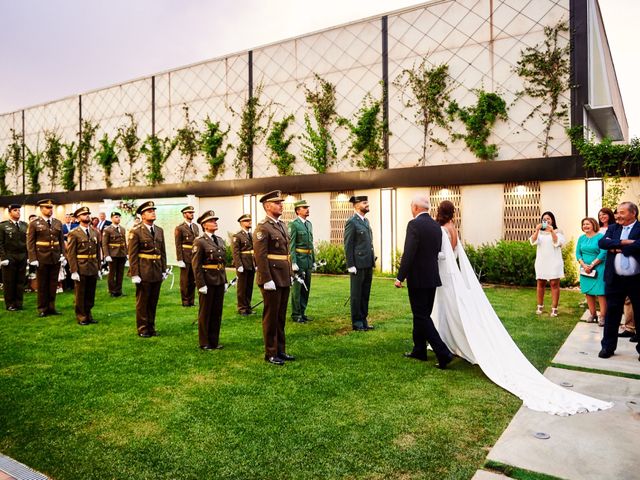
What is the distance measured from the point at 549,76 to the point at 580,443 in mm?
11790

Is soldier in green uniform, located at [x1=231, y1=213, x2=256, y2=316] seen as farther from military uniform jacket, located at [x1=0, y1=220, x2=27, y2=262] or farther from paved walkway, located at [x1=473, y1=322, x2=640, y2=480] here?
paved walkway, located at [x1=473, y1=322, x2=640, y2=480]

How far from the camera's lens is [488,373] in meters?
4.80

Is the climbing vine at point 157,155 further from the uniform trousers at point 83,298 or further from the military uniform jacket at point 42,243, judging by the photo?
the uniform trousers at point 83,298

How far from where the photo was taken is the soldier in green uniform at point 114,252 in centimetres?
1132

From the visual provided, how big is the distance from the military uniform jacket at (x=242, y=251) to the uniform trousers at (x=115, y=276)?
4153 mm

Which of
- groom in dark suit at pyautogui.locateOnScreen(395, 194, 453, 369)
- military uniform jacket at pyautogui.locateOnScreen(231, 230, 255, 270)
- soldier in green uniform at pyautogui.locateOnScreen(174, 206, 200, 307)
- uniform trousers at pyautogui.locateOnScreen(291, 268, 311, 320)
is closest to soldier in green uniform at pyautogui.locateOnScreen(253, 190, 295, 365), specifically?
groom in dark suit at pyautogui.locateOnScreen(395, 194, 453, 369)

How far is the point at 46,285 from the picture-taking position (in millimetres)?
8883

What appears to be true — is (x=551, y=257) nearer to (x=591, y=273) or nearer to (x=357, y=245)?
(x=591, y=273)

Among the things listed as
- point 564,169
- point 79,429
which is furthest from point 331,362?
point 564,169

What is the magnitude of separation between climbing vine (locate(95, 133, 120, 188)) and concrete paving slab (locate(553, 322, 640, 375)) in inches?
850

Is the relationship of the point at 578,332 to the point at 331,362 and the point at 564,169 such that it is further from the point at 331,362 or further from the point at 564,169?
the point at 564,169

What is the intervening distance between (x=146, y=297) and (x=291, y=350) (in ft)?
8.61

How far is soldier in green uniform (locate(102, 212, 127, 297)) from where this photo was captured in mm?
11320

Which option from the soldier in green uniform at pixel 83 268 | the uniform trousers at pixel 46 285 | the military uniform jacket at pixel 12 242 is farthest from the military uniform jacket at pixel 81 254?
the military uniform jacket at pixel 12 242
